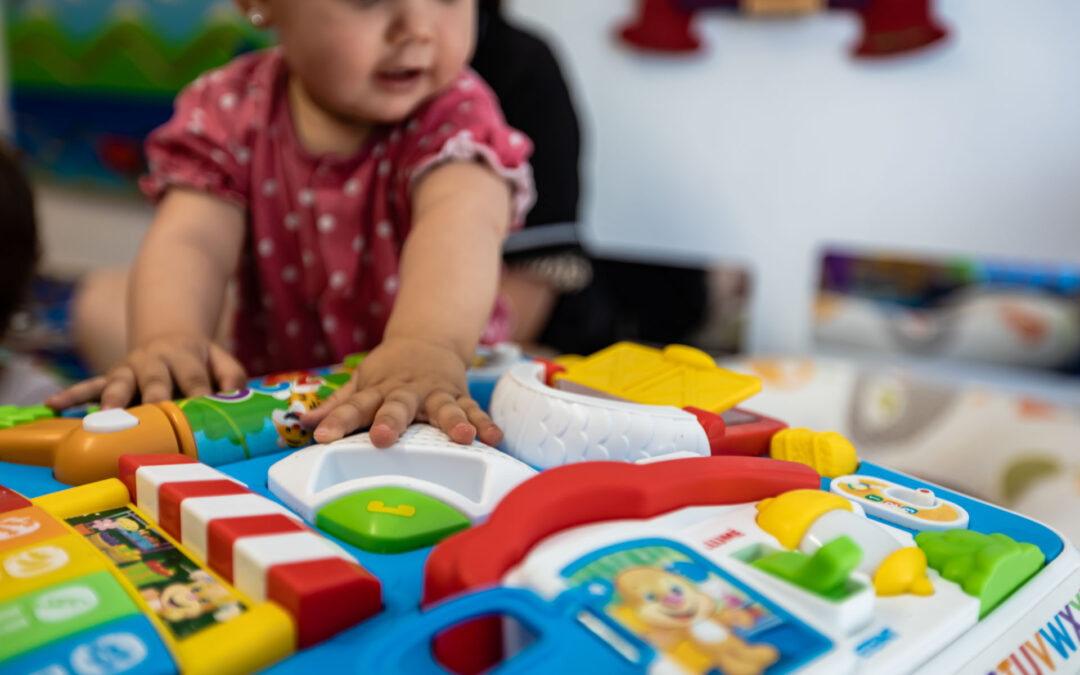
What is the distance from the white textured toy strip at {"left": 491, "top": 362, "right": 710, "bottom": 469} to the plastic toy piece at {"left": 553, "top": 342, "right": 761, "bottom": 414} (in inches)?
1.2

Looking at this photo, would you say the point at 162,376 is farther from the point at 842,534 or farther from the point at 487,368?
the point at 842,534

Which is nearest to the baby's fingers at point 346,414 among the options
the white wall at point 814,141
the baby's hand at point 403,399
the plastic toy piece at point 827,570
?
the baby's hand at point 403,399

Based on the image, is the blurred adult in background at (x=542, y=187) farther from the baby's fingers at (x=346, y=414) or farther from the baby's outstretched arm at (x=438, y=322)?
the baby's fingers at (x=346, y=414)

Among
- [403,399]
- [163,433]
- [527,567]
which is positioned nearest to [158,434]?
[163,433]

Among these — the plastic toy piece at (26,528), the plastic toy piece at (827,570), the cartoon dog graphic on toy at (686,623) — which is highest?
the plastic toy piece at (827,570)

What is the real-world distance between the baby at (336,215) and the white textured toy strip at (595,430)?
1.6 inches

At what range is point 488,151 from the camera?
646 millimetres

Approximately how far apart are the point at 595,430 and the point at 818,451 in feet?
0.34

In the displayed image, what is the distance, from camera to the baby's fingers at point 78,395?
0.45 meters


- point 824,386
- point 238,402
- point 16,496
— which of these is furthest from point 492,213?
point 824,386

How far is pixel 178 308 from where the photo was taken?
605 millimetres

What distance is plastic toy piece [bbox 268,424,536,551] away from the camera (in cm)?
30

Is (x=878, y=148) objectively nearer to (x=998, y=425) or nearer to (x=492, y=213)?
(x=998, y=425)

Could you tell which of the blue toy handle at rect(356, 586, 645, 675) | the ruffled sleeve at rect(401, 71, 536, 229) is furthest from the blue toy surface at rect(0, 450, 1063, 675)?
the ruffled sleeve at rect(401, 71, 536, 229)
